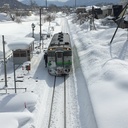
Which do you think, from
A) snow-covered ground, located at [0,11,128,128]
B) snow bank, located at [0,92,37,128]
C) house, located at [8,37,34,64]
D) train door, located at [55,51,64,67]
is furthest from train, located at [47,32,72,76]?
snow bank, located at [0,92,37,128]

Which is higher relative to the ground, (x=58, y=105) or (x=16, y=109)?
(x=16, y=109)

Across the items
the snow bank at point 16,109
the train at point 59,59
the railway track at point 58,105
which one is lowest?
the railway track at point 58,105

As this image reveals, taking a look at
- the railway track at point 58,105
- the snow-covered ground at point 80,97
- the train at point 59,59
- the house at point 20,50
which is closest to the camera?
the snow-covered ground at point 80,97

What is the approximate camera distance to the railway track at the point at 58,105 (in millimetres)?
14188

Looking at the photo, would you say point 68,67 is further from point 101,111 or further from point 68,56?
point 101,111

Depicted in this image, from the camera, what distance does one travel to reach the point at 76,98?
17531 mm

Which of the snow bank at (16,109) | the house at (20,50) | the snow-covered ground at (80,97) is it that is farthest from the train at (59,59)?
the snow bank at (16,109)

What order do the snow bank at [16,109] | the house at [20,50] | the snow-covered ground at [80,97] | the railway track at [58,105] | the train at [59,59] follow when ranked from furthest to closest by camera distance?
the house at [20,50], the train at [59,59], the railway track at [58,105], the snow-covered ground at [80,97], the snow bank at [16,109]

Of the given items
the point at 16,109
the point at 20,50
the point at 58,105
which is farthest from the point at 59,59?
the point at 16,109

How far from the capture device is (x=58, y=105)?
54.2ft

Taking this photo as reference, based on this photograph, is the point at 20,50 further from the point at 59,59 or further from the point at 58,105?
the point at 58,105

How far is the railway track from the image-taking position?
14.2m

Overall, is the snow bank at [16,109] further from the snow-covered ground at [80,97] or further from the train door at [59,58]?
the train door at [59,58]

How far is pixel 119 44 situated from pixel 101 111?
17.6m
